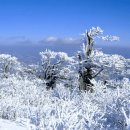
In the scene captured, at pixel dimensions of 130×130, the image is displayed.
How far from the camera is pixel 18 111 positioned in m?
9.82

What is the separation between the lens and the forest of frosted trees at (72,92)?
719 centimetres

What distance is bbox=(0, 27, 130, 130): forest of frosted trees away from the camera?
283 inches

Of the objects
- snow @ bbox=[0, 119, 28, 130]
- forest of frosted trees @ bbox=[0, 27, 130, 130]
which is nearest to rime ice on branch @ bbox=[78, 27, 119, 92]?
forest of frosted trees @ bbox=[0, 27, 130, 130]

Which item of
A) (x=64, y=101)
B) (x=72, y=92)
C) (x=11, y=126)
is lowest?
(x=72, y=92)

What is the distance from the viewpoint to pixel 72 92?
53.3 ft

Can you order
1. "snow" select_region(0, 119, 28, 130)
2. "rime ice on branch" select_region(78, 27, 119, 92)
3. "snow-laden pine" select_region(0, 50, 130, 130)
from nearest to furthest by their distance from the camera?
"snow-laden pine" select_region(0, 50, 130, 130) → "snow" select_region(0, 119, 28, 130) → "rime ice on branch" select_region(78, 27, 119, 92)

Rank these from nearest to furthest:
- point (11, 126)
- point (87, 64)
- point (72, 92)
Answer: point (11, 126) < point (72, 92) < point (87, 64)

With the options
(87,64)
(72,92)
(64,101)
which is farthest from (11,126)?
(87,64)

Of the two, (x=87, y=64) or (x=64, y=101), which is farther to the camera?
(x=87, y=64)

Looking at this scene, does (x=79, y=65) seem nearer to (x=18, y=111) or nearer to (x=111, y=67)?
(x=111, y=67)

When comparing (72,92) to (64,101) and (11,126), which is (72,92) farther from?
(11,126)

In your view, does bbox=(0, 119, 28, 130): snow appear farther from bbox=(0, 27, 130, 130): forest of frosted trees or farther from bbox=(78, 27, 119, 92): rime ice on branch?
bbox=(78, 27, 119, 92): rime ice on branch

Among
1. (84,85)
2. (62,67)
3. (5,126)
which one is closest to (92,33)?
(84,85)

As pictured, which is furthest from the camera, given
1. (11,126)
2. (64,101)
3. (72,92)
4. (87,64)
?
(87,64)
